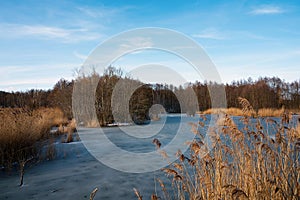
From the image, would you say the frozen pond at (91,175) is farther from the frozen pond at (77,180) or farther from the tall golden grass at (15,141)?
the tall golden grass at (15,141)

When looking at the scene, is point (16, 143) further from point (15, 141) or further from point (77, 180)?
point (77, 180)

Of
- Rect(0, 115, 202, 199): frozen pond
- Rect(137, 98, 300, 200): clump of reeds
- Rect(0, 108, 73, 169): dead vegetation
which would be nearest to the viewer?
Rect(137, 98, 300, 200): clump of reeds

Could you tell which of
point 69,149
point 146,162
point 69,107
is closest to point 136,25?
point 69,149

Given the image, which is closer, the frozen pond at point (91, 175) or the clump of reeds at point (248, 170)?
the clump of reeds at point (248, 170)

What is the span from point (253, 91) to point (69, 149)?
19400 millimetres

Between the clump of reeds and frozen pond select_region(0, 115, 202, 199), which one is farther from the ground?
the clump of reeds

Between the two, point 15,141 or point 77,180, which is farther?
point 15,141

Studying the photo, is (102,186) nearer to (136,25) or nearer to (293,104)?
(136,25)

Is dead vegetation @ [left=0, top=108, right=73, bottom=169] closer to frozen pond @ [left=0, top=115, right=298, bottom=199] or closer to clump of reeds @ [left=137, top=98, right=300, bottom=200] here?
frozen pond @ [left=0, top=115, right=298, bottom=199]

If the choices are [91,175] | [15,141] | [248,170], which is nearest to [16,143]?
[15,141]

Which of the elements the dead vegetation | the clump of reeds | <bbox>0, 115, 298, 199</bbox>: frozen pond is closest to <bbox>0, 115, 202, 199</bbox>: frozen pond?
<bbox>0, 115, 298, 199</bbox>: frozen pond

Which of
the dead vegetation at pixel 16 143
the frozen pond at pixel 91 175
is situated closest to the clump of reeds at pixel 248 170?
the frozen pond at pixel 91 175

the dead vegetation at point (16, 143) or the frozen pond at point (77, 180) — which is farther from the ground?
the dead vegetation at point (16, 143)

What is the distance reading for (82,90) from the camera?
12.2 meters
